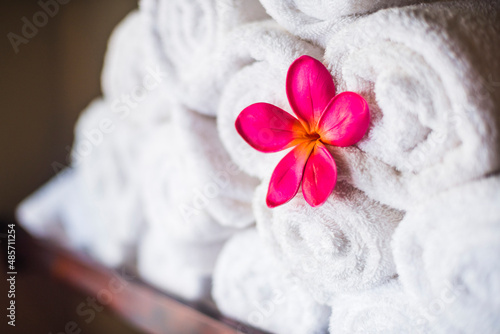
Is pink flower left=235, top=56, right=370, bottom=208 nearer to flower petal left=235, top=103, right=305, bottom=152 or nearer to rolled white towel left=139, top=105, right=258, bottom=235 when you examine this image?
flower petal left=235, top=103, right=305, bottom=152

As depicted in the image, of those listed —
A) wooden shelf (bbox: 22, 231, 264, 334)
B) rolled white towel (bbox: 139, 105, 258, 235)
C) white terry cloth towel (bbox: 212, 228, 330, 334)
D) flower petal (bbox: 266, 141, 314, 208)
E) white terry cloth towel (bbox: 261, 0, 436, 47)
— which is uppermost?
white terry cloth towel (bbox: 261, 0, 436, 47)

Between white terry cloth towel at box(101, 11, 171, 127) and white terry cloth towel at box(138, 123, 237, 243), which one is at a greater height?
white terry cloth towel at box(101, 11, 171, 127)

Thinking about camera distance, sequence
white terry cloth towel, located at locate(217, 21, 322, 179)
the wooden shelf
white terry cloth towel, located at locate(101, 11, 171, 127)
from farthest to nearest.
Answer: white terry cloth towel, located at locate(101, 11, 171, 127) < the wooden shelf < white terry cloth towel, located at locate(217, 21, 322, 179)

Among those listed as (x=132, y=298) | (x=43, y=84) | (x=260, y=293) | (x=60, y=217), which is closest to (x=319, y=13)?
(x=260, y=293)

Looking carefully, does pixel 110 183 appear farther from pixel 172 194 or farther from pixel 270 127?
pixel 270 127

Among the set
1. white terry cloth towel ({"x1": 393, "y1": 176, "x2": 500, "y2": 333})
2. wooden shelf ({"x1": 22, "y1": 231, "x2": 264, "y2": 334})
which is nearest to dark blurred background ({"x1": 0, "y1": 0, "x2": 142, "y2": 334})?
wooden shelf ({"x1": 22, "y1": 231, "x2": 264, "y2": 334})

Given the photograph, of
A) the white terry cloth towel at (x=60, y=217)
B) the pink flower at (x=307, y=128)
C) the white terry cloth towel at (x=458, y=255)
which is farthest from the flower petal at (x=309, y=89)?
the white terry cloth towel at (x=60, y=217)

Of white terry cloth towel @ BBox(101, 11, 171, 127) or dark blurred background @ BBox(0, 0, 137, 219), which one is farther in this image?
dark blurred background @ BBox(0, 0, 137, 219)
